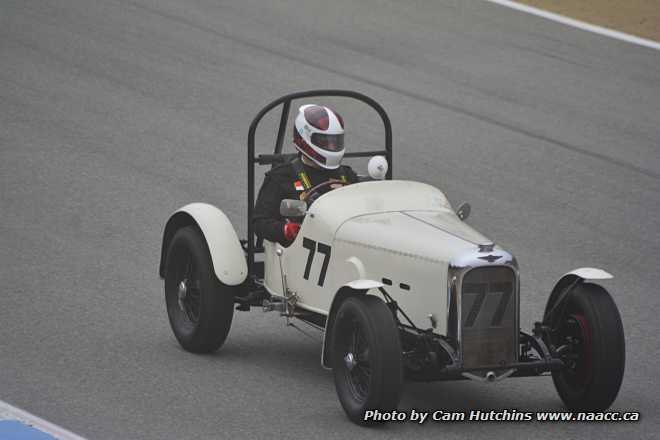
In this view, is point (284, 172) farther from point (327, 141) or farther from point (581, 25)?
point (581, 25)

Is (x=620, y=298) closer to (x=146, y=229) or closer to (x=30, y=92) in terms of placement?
(x=146, y=229)

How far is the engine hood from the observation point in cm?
786

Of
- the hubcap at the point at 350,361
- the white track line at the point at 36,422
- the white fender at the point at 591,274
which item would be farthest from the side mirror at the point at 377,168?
the white track line at the point at 36,422

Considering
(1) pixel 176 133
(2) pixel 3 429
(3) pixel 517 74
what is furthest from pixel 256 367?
(3) pixel 517 74

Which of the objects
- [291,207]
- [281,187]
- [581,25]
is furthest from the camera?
[581,25]

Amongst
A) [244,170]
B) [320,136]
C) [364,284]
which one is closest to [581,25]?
[244,170]

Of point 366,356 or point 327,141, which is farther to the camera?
point 327,141

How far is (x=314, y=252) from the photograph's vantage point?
8.68m

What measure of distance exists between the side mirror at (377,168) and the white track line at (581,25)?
10.3 meters

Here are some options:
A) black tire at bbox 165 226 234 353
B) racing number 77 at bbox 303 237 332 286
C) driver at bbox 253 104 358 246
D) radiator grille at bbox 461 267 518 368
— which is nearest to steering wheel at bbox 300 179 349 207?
driver at bbox 253 104 358 246

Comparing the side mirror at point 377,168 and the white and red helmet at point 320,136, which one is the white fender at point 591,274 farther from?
the white and red helmet at point 320,136

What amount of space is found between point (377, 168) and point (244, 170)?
4724 mm

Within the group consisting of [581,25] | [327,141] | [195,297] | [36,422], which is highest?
[581,25]

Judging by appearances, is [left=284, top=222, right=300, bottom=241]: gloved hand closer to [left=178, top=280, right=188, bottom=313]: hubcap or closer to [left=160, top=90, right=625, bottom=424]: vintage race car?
[left=160, top=90, right=625, bottom=424]: vintage race car
